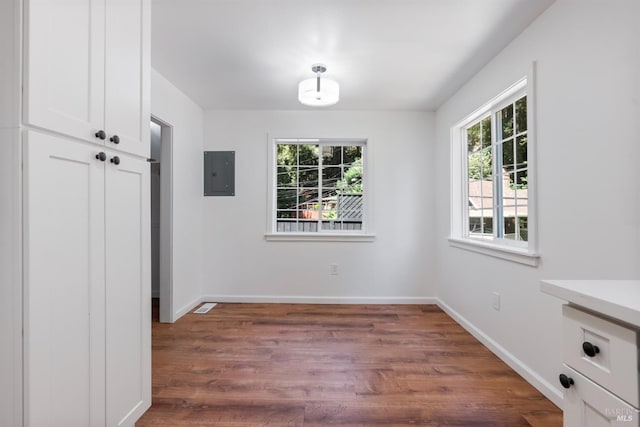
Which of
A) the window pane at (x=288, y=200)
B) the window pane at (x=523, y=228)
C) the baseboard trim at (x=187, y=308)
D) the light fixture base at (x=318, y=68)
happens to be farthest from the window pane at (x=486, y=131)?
the baseboard trim at (x=187, y=308)

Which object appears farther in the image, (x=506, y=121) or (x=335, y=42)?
(x=506, y=121)

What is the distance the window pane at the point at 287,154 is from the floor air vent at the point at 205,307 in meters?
1.86

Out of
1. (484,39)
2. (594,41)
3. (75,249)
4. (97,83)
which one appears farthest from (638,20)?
(75,249)

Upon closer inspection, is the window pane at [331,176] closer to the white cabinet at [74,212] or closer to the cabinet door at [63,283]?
the white cabinet at [74,212]

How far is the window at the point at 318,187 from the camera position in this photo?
12.4 feet

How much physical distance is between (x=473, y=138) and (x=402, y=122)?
912 millimetres

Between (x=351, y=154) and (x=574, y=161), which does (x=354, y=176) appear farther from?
(x=574, y=161)

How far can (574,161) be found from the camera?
161 cm

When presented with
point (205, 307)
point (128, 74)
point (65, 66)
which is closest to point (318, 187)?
point (205, 307)

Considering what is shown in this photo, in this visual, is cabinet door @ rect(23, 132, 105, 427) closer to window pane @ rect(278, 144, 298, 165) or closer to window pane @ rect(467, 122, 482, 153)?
window pane @ rect(278, 144, 298, 165)

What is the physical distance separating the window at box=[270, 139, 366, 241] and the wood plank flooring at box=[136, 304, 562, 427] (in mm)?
1169

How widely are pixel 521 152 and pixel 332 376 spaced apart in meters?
2.01

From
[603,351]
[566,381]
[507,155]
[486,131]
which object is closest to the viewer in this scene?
[603,351]

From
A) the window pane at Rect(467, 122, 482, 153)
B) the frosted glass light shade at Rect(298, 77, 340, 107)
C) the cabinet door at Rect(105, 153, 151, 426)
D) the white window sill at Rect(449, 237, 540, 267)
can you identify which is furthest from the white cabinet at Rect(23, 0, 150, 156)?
the window pane at Rect(467, 122, 482, 153)
